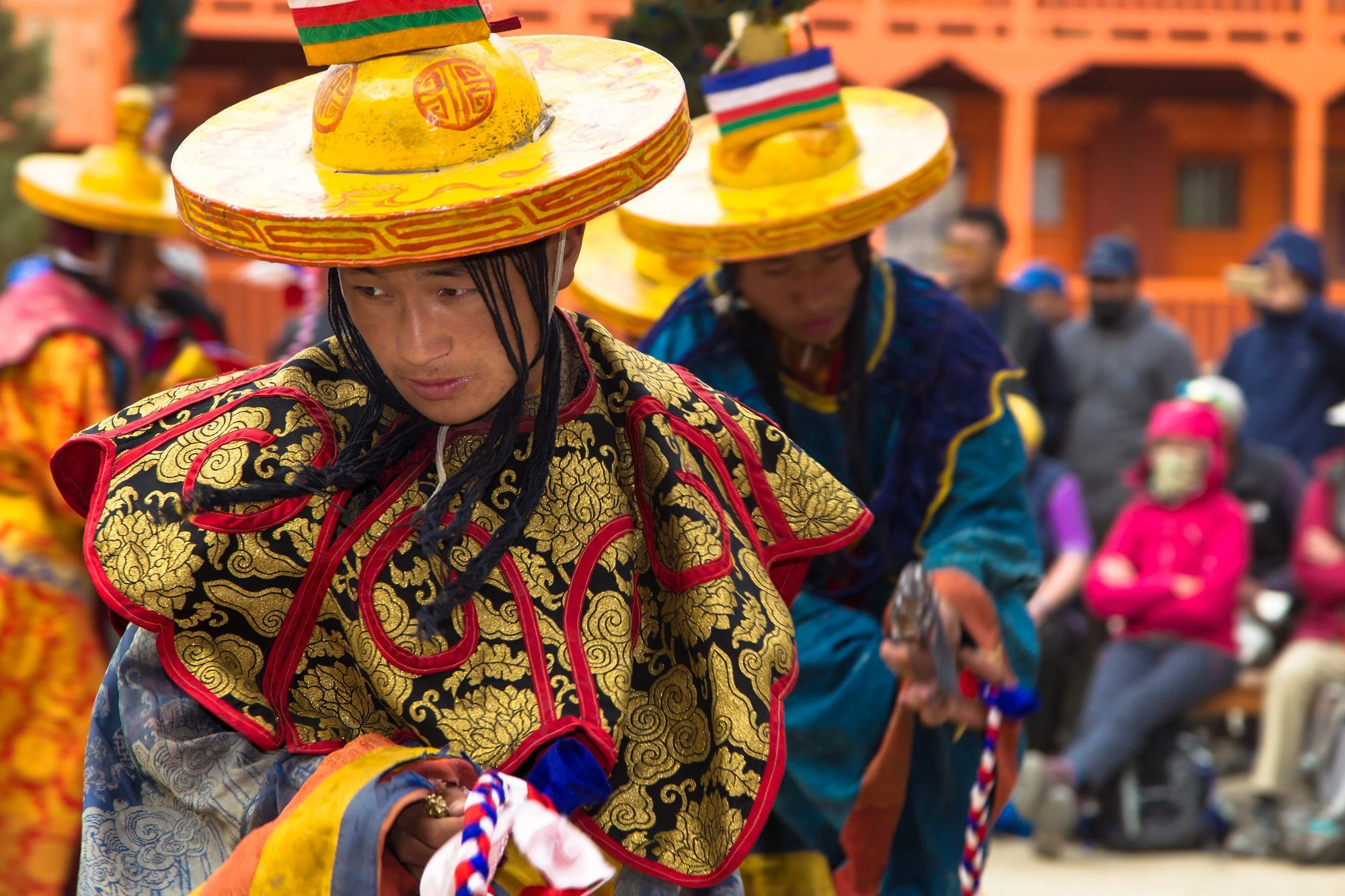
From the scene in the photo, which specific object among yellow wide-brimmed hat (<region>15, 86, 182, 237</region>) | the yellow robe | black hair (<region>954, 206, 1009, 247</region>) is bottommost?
black hair (<region>954, 206, 1009, 247</region>)

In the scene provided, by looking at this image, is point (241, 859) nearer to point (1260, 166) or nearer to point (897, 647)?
point (897, 647)

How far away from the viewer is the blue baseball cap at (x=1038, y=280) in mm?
10117

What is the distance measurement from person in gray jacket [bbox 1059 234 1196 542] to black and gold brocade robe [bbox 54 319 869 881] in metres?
6.08

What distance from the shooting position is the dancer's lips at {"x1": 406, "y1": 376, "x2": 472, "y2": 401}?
1967 mm

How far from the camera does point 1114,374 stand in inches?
330

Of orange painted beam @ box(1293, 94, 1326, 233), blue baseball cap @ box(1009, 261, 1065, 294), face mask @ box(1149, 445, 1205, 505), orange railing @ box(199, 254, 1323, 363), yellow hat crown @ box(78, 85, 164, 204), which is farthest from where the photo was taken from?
orange painted beam @ box(1293, 94, 1326, 233)

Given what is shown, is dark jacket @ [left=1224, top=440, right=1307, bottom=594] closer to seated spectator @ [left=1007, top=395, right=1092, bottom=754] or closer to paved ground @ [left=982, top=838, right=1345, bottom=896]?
seated spectator @ [left=1007, top=395, right=1092, bottom=754]

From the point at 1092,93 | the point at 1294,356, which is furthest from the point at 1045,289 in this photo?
the point at 1092,93

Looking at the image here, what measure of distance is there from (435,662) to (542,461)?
0.27m

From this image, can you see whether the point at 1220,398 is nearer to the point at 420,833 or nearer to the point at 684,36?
the point at 684,36

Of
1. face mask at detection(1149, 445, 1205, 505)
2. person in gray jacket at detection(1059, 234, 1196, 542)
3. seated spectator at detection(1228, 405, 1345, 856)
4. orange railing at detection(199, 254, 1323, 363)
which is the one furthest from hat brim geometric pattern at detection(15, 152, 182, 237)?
orange railing at detection(199, 254, 1323, 363)

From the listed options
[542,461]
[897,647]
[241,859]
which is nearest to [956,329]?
[897,647]

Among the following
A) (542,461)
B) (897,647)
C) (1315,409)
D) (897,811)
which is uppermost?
(542,461)

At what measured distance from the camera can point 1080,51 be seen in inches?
778
